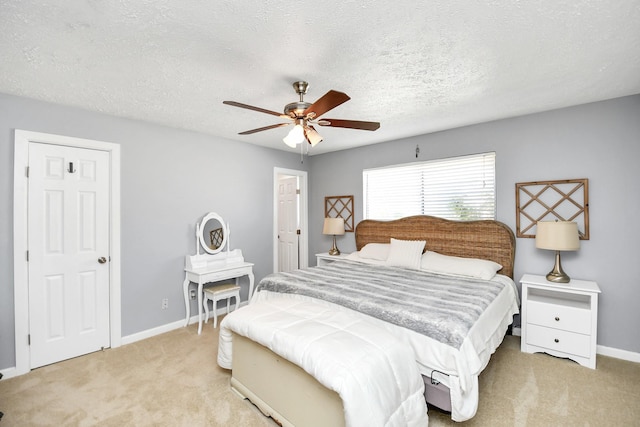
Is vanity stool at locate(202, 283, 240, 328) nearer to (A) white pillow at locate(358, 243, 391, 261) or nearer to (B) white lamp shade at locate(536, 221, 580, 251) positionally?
(A) white pillow at locate(358, 243, 391, 261)

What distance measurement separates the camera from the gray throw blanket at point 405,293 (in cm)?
196

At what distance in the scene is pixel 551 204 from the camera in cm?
308

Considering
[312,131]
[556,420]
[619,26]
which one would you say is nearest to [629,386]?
[556,420]

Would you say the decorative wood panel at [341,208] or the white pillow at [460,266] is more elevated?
the decorative wood panel at [341,208]

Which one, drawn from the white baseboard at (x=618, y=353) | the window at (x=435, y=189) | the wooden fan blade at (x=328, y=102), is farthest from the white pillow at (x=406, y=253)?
the wooden fan blade at (x=328, y=102)

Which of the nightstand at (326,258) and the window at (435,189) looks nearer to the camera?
the window at (435,189)

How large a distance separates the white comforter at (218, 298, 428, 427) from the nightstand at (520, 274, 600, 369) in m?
1.76

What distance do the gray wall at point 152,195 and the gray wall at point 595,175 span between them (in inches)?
128

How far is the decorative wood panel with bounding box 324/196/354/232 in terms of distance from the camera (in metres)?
4.86

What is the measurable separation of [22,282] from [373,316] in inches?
123

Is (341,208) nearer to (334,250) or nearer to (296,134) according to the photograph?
(334,250)

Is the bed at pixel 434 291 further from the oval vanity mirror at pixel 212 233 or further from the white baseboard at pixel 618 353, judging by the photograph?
the oval vanity mirror at pixel 212 233

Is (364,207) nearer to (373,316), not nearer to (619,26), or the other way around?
(373,316)

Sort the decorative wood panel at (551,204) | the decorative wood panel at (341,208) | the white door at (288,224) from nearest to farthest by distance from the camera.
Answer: the decorative wood panel at (551,204), the decorative wood panel at (341,208), the white door at (288,224)
